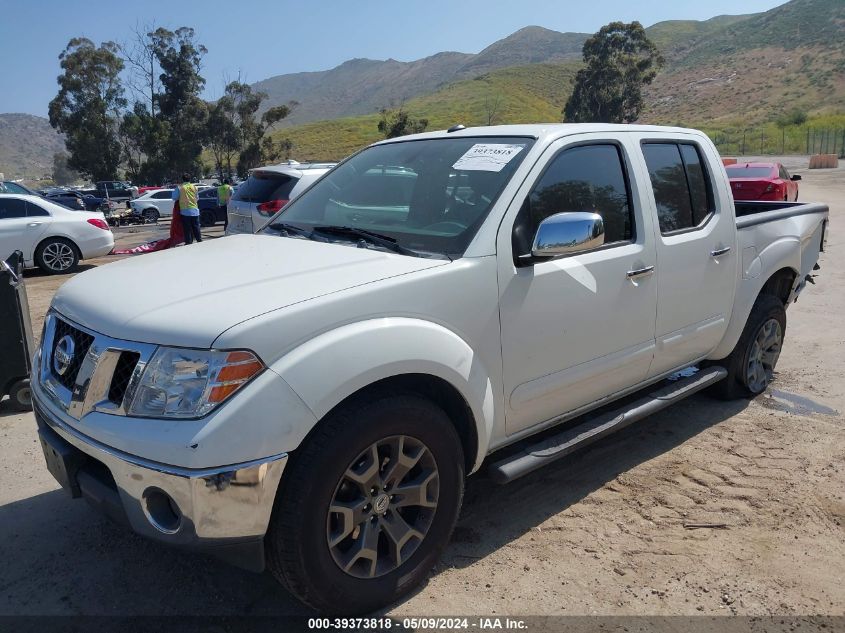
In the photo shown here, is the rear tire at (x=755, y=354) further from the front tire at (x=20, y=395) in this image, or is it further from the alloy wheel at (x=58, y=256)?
the alloy wheel at (x=58, y=256)

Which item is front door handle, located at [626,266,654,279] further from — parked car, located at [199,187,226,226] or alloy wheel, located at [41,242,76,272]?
parked car, located at [199,187,226,226]

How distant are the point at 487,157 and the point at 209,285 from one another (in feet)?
4.84

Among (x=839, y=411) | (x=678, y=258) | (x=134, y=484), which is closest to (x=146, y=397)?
(x=134, y=484)

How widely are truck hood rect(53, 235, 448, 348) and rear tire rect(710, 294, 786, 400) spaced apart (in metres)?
2.91

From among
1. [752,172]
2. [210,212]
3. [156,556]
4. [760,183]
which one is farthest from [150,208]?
[156,556]

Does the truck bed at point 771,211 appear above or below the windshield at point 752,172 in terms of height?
below

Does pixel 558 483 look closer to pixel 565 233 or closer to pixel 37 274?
pixel 565 233

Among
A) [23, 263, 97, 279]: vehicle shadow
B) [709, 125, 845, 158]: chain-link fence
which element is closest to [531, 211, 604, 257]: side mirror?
[23, 263, 97, 279]: vehicle shadow

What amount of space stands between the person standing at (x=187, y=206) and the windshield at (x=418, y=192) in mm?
10232

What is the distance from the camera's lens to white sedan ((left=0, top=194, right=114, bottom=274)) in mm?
11609

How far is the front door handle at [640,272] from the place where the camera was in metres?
3.46

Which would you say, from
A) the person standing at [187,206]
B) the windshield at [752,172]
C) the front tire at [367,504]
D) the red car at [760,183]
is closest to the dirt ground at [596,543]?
the front tire at [367,504]

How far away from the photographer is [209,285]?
2582mm

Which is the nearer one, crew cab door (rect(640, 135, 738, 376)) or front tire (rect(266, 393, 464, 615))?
front tire (rect(266, 393, 464, 615))
